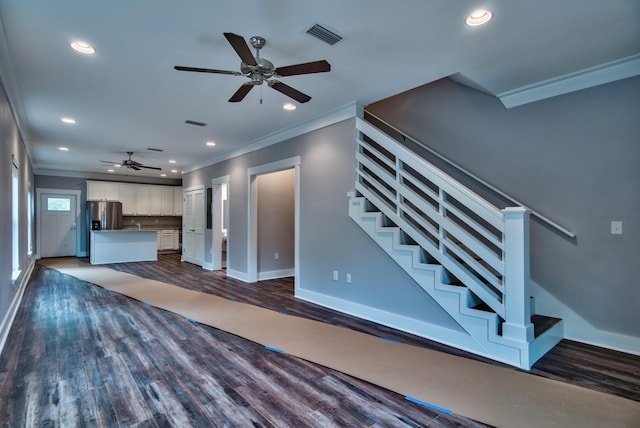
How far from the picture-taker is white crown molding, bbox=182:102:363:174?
159 inches

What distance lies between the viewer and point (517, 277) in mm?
2627

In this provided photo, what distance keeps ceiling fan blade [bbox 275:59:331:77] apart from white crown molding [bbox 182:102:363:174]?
1.63m

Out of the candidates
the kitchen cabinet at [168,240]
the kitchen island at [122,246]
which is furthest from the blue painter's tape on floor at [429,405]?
the kitchen cabinet at [168,240]

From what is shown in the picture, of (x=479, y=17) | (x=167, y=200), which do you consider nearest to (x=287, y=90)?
(x=479, y=17)

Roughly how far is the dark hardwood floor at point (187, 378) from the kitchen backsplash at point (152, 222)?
294 inches

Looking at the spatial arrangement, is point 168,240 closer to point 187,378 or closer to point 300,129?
point 300,129

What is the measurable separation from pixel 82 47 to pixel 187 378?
2.85 meters

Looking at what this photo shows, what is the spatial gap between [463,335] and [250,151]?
4.61 metres

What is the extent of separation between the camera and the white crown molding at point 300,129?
404 centimetres

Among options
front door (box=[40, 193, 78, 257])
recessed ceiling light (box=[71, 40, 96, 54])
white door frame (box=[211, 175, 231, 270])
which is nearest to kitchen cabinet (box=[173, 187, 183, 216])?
front door (box=[40, 193, 78, 257])

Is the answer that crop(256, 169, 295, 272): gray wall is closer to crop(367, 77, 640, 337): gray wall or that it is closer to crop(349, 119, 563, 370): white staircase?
crop(349, 119, 563, 370): white staircase

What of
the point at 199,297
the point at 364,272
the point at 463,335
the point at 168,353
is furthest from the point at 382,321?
the point at 199,297

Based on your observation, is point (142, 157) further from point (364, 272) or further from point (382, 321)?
point (382, 321)

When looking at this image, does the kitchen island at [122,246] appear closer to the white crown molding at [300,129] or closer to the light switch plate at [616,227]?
the white crown molding at [300,129]
